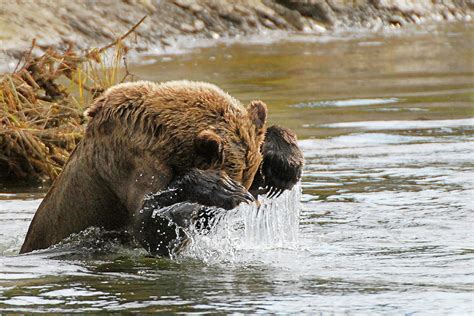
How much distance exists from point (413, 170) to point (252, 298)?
4.16 m

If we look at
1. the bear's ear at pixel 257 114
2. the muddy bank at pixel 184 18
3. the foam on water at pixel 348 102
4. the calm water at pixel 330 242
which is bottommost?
the calm water at pixel 330 242

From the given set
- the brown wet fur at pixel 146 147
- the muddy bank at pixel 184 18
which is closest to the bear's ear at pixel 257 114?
the brown wet fur at pixel 146 147

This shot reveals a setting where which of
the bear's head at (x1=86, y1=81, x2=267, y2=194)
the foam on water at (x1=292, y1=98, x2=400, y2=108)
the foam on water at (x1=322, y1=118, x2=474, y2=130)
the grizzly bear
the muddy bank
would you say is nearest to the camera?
the grizzly bear

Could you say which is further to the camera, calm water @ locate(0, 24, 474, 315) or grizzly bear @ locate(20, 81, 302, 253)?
grizzly bear @ locate(20, 81, 302, 253)

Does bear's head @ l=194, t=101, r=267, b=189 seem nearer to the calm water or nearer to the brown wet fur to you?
the brown wet fur

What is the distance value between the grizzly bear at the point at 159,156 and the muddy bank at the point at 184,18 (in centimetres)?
913

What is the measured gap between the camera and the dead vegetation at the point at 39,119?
33.0 ft

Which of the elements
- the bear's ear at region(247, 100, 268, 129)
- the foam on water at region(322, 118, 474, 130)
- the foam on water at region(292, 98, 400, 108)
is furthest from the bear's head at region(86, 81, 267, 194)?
the foam on water at region(292, 98, 400, 108)

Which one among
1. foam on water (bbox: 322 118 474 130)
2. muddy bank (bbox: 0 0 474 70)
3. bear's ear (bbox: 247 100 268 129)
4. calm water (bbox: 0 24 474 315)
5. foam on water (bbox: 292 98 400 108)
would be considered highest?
muddy bank (bbox: 0 0 474 70)

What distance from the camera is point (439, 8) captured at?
24.5m

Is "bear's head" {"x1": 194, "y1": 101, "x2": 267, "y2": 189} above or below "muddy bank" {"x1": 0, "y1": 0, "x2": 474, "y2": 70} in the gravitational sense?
below

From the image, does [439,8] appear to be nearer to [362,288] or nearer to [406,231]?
[406,231]

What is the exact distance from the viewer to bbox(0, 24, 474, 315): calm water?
18.6ft

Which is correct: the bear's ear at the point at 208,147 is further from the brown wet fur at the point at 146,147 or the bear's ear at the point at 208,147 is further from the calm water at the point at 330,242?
the calm water at the point at 330,242
